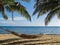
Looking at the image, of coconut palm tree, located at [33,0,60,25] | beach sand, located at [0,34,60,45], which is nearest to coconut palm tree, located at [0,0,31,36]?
coconut palm tree, located at [33,0,60,25]

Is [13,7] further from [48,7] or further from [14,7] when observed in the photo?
[48,7]

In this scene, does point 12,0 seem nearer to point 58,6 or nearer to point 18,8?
point 18,8

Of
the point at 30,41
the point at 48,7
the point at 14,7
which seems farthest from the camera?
the point at 30,41

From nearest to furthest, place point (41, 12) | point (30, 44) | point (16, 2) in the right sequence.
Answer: point (16, 2) → point (30, 44) → point (41, 12)

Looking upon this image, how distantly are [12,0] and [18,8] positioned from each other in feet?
1.78

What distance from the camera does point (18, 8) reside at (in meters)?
12.9

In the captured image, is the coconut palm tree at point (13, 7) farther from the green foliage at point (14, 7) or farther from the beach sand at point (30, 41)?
the beach sand at point (30, 41)

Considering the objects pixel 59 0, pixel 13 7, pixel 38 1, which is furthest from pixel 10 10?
pixel 59 0

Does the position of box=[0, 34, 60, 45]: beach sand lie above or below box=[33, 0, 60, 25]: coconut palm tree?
below

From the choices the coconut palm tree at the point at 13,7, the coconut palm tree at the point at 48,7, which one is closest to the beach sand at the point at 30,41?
the coconut palm tree at the point at 48,7

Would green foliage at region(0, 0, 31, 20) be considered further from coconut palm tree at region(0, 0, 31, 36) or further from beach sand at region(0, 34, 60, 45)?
beach sand at region(0, 34, 60, 45)

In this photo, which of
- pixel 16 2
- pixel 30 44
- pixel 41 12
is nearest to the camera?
pixel 16 2

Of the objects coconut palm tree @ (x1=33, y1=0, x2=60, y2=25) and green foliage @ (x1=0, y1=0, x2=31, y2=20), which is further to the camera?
coconut palm tree @ (x1=33, y1=0, x2=60, y2=25)

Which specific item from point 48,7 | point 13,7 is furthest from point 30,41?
point 13,7
